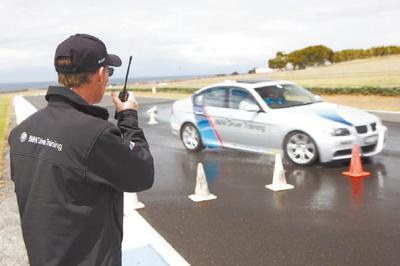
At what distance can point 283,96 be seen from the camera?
988 cm

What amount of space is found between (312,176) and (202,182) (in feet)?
7.35

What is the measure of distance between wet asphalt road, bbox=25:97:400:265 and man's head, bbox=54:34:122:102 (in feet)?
9.32

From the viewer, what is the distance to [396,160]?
9.02 m

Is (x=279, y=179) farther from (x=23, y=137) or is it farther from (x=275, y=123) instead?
(x=23, y=137)

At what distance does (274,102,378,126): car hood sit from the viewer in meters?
8.53

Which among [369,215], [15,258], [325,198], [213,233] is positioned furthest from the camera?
[325,198]

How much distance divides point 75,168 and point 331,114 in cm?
748

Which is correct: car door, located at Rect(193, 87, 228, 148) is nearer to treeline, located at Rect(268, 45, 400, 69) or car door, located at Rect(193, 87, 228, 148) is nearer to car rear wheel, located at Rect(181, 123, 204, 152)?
car rear wheel, located at Rect(181, 123, 204, 152)

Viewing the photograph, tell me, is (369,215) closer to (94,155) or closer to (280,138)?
(280,138)

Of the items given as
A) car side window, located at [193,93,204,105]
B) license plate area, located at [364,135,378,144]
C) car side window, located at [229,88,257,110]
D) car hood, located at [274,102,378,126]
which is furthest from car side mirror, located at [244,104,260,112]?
license plate area, located at [364,135,378,144]

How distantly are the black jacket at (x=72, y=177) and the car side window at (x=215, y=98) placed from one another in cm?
813

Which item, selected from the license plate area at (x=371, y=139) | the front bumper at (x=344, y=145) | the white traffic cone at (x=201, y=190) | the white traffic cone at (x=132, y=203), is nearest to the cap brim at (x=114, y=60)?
the white traffic cone at (x=132, y=203)

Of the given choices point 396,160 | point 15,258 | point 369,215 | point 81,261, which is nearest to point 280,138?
point 396,160

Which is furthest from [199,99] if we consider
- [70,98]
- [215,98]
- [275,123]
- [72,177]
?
A: [72,177]
